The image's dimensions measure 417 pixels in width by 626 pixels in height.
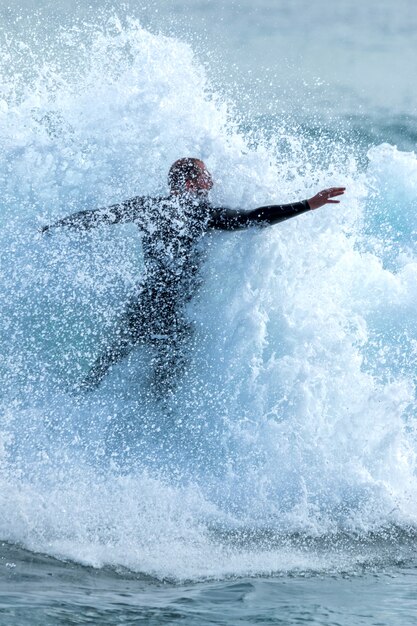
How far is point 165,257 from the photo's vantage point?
5.56m

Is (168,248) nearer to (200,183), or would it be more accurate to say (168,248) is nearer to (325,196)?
(200,183)

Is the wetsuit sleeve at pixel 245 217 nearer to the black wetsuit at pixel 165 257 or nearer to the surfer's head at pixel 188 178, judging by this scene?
the black wetsuit at pixel 165 257

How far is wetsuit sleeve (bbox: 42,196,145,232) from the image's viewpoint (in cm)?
537

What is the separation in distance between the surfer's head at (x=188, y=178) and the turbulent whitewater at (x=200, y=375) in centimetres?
32

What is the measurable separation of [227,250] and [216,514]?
1.83 m

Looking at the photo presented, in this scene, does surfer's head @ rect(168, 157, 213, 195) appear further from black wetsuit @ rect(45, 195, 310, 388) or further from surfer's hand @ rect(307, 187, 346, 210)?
surfer's hand @ rect(307, 187, 346, 210)

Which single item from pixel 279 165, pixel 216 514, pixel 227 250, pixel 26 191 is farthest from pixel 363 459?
pixel 26 191

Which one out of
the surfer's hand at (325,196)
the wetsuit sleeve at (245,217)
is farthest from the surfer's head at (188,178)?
the surfer's hand at (325,196)

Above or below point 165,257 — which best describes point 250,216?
above

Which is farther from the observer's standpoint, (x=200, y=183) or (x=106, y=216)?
(x=200, y=183)

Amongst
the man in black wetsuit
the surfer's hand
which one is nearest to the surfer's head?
the man in black wetsuit

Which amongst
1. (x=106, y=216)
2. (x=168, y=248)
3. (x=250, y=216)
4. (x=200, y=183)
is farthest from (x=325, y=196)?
(x=106, y=216)

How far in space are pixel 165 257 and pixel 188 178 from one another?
1.72ft

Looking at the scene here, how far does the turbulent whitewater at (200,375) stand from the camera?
4.88m
